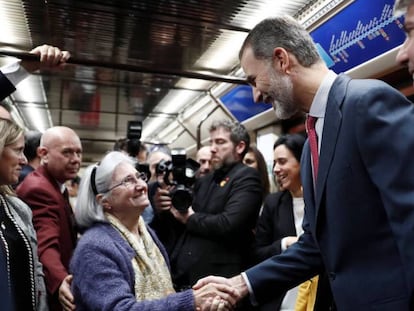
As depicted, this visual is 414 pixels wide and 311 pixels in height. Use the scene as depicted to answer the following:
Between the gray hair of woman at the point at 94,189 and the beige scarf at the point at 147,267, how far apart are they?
6 cm

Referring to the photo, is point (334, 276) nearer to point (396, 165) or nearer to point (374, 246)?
point (374, 246)

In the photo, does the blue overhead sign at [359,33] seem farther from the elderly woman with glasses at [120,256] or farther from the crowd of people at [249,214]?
the elderly woman with glasses at [120,256]

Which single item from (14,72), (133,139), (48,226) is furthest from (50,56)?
(48,226)

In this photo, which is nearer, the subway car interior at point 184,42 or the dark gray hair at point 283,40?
the dark gray hair at point 283,40

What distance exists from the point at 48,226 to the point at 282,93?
132 cm

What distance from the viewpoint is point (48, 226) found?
88.4 inches

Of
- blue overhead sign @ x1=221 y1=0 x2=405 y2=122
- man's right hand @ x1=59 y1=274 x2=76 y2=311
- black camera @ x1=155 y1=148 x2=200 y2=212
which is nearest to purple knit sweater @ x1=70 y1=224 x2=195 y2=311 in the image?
man's right hand @ x1=59 y1=274 x2=76 y2=311

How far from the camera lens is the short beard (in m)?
1.56

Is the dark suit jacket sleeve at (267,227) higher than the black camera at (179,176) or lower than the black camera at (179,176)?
lower

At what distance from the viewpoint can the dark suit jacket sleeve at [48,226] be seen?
2.13 m

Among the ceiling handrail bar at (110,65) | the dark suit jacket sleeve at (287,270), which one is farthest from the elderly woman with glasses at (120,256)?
the ceiling handrail bar at (110,65)

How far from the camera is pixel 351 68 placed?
325 cm

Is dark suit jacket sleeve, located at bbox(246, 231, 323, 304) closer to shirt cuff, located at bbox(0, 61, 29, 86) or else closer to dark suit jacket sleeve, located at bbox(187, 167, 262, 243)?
dark suit jacket sleeve, located at bbox(187, 167, 262, 243)

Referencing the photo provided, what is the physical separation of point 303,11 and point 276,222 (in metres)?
1.53
